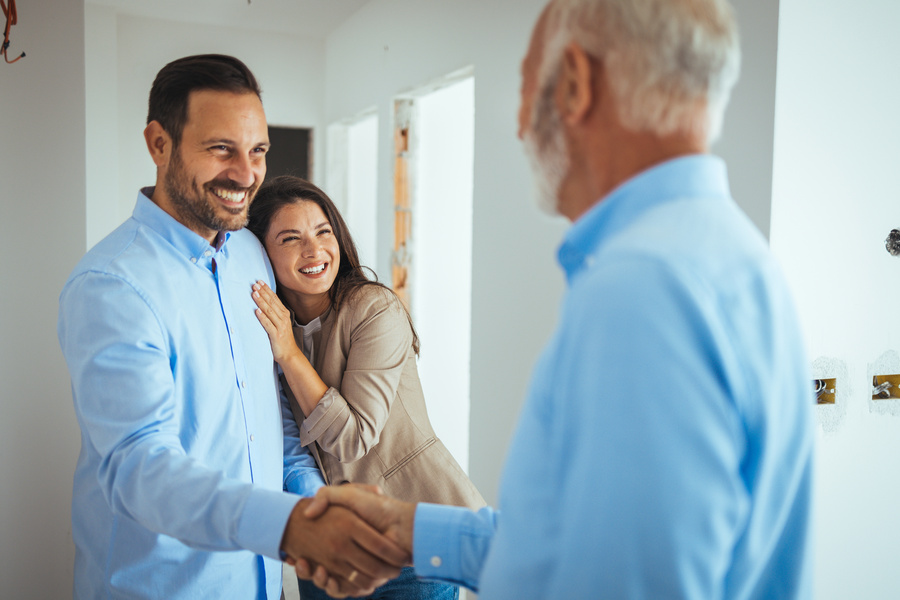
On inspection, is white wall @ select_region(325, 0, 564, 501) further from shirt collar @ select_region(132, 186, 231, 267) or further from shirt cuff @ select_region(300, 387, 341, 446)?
shirt collar @ select_region(132, 186, 231, 267)

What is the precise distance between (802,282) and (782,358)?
1314 mm

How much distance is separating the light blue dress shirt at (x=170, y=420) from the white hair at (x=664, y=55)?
918 mm

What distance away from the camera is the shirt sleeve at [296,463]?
1.68 metres

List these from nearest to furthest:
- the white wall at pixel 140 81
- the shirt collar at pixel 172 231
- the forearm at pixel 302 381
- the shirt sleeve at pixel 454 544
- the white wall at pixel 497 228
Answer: the shirt sleeve at pixel 454 544 → the shirt collar at pixel 172 231 → the forearm at pixel 302 381 → the white wall at pixel 497 228 → the white wall at pixel 140 81

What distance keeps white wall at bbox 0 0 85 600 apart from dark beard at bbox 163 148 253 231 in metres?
1.09

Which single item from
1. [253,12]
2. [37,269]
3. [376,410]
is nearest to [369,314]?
[376,410]

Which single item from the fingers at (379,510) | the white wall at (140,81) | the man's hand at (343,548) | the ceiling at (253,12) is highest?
the ceiling at (253,12)

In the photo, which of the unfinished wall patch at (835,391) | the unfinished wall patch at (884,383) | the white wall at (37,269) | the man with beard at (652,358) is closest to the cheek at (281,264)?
the white wall at (37,269)

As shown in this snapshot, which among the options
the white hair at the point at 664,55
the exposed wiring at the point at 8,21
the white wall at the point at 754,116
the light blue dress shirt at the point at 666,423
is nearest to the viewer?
the light blue dress shirt at the point at 666,423

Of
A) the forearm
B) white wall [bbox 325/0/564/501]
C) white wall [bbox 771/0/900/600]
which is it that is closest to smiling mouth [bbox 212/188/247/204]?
the forearm

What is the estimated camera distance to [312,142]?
19.4 feet

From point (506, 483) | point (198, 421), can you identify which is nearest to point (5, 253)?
point (198, 421)

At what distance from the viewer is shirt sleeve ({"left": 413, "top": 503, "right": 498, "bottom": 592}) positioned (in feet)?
3.45

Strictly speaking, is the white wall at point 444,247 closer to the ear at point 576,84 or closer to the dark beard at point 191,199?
the dark beard at point 191,199
